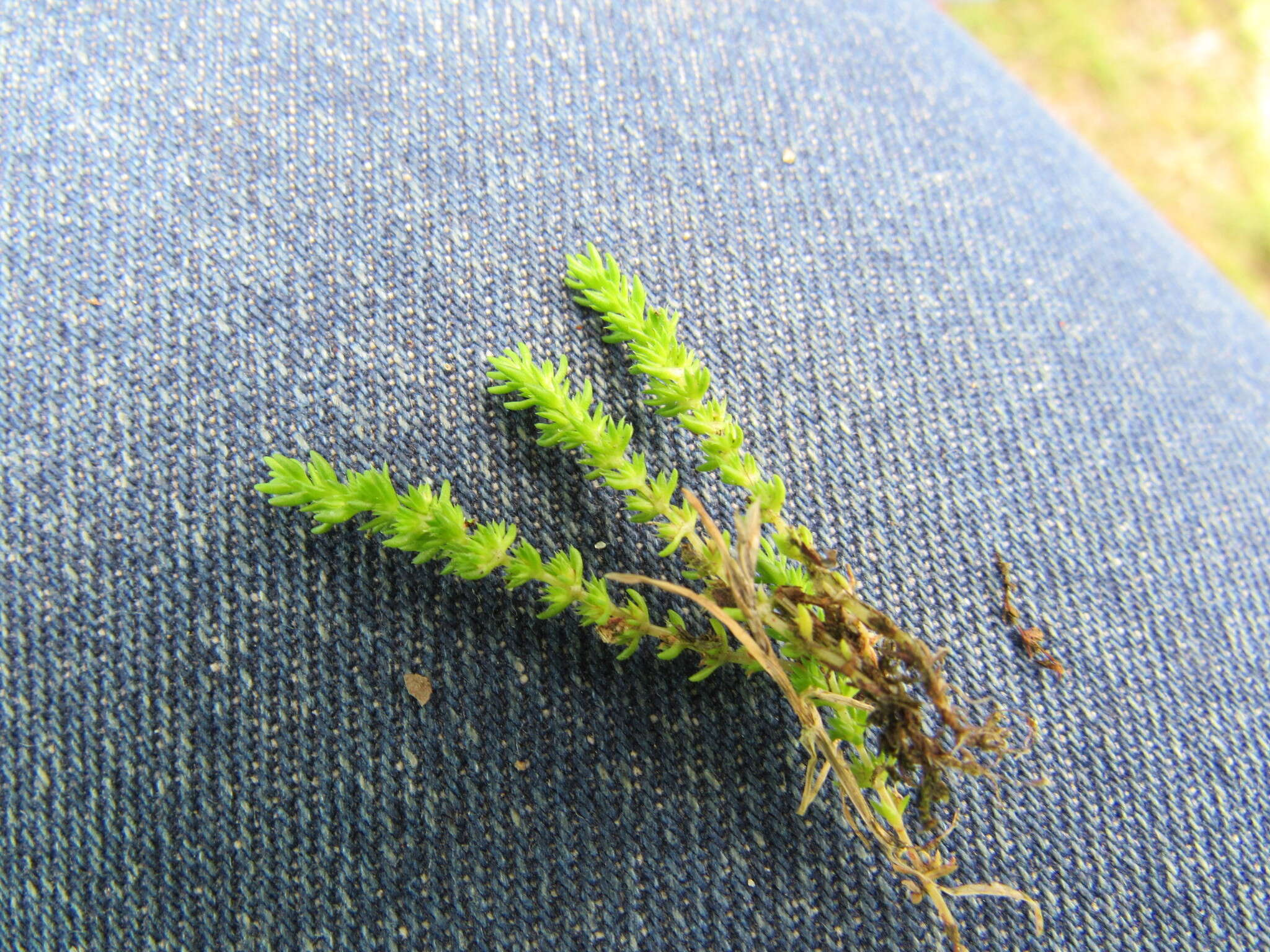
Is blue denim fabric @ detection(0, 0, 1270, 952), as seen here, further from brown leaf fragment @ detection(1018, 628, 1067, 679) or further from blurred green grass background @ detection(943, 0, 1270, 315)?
blurred green grass background @ detection(943, 0, 1270, 315)

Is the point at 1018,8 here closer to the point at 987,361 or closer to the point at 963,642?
the point at 987,361

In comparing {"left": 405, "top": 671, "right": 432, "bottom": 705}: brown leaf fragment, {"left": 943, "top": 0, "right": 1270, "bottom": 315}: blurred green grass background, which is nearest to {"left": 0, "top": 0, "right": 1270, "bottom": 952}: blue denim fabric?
{"left": 405, "top": 671, "right": 432, "bottom": 705}: brown leaf fragment

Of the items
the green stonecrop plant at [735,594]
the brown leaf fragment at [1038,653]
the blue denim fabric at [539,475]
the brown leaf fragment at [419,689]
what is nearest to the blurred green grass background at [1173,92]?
the blue denim fabric at [539,475]

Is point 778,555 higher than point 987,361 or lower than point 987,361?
lower

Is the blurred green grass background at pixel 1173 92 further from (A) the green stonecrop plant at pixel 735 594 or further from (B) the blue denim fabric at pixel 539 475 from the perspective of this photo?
(A) the green stonecrop plant at pixel 735 594

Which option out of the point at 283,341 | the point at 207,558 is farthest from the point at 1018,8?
the point at 207,558

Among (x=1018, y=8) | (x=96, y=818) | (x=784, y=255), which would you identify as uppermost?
(x=1018, y=8)
